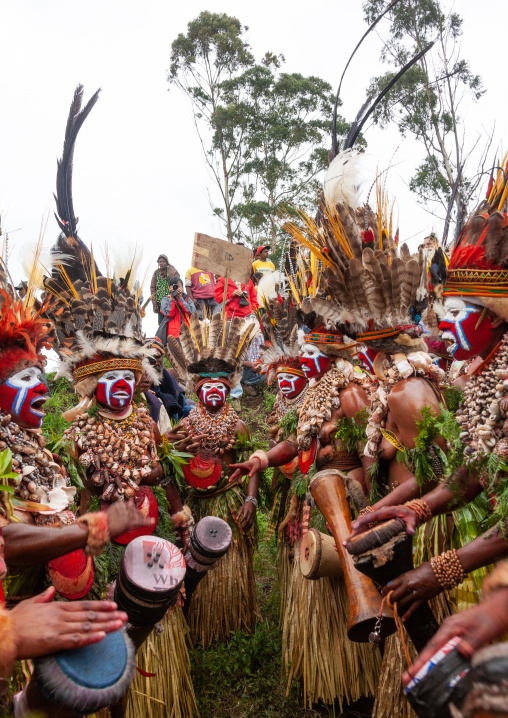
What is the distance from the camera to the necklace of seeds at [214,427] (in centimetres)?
469

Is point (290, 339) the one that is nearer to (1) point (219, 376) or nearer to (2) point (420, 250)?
(1) point (219, 376)

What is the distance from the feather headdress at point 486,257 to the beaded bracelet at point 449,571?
0.99 m

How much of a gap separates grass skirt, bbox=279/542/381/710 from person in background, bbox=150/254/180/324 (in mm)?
7363

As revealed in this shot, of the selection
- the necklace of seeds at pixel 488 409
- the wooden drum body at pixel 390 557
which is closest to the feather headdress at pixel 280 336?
the necklace of seeds at pixel 488 409

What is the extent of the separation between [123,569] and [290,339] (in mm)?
2692

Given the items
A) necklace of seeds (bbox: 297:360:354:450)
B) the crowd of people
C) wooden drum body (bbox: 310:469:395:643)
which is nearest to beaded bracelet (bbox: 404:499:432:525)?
the crowd of people

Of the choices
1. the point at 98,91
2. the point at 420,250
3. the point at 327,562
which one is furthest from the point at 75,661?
the point at 98,91

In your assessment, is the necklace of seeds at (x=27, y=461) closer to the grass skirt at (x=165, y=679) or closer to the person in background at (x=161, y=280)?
the grass skirt at (x=165, y=679)

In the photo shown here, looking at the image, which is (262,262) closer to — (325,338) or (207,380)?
(207,380)

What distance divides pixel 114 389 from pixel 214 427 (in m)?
1.41

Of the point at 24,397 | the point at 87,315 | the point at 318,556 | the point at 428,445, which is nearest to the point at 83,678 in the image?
the point at 24,397

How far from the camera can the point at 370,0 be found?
567 inches

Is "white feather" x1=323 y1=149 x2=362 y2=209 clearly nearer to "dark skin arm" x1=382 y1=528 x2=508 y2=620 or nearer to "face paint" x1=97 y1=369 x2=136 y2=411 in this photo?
"face paint" x1=97 y1=369 x2=136 y2=411

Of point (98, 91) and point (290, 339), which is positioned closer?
point (98, 91)
